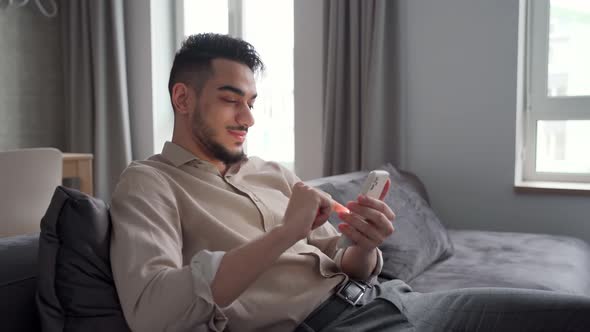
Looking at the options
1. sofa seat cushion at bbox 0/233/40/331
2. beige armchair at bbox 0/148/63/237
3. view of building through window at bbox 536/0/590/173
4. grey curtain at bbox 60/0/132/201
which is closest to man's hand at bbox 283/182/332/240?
sofa seat cushion at bbox 0/233/40/331

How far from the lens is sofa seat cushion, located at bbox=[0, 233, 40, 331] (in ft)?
2.94

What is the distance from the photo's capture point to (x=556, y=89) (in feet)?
8.64

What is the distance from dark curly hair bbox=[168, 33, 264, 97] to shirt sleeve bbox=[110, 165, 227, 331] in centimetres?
32

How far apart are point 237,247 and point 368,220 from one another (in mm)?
292

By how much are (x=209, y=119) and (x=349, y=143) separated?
1.63m

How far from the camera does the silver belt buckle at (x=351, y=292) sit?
1136 mm

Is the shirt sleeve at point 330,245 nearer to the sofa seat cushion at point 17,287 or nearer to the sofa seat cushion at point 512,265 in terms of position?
the sofa seat cushion at point 512,265

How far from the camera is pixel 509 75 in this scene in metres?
2.47

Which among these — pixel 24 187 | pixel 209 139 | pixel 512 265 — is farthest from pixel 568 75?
pixel 24 187

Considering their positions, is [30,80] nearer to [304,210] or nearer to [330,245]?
[330,245]

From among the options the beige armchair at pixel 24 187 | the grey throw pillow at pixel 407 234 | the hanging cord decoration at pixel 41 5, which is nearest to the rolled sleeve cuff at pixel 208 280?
the grey throw pillow at pixel 407 234

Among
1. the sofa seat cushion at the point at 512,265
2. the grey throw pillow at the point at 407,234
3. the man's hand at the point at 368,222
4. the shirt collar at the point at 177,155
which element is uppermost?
the shirt collar at the point at 177,155

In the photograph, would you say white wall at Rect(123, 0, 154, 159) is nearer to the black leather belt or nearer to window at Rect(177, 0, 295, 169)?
window at Rect(177, 0, 295, 169)

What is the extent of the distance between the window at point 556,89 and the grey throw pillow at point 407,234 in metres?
0.75
